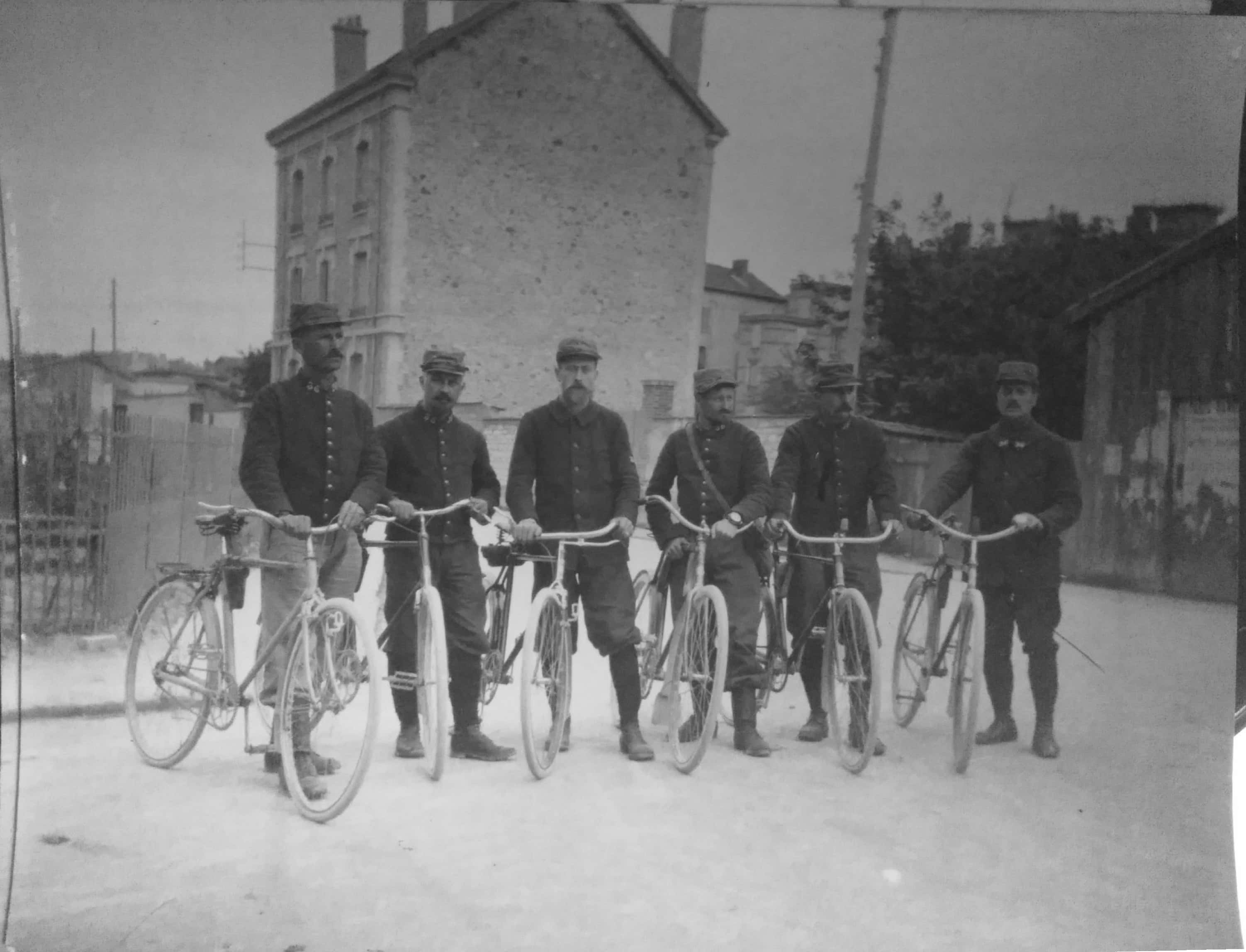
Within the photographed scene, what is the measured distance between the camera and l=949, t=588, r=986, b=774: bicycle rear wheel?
473cm

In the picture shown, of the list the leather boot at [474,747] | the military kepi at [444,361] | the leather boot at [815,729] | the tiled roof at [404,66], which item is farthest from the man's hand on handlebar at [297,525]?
the leather boot at [815,729]

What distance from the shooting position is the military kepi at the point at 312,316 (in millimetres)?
4418

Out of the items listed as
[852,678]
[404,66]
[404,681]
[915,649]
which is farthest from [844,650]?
[404,66]

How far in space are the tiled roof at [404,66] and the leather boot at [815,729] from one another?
2.77m

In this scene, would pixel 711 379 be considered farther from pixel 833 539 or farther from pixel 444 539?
pixel 444 539

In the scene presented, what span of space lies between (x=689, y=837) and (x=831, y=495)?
1470mm

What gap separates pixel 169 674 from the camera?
14.2ft

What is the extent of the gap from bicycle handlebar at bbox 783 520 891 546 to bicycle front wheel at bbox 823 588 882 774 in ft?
0.63

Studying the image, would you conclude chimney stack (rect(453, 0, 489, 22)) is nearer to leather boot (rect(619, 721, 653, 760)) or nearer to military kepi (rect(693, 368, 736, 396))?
military kepi (rect(693, 368, 736, 396))

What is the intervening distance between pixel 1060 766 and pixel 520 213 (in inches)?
119

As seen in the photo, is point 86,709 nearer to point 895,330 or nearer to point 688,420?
point 688,420

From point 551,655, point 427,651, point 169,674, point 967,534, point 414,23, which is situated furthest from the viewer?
point 967,534

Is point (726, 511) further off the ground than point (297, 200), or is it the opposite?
point (297, 200)

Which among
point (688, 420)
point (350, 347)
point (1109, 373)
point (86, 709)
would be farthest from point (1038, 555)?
point (86, 709)
